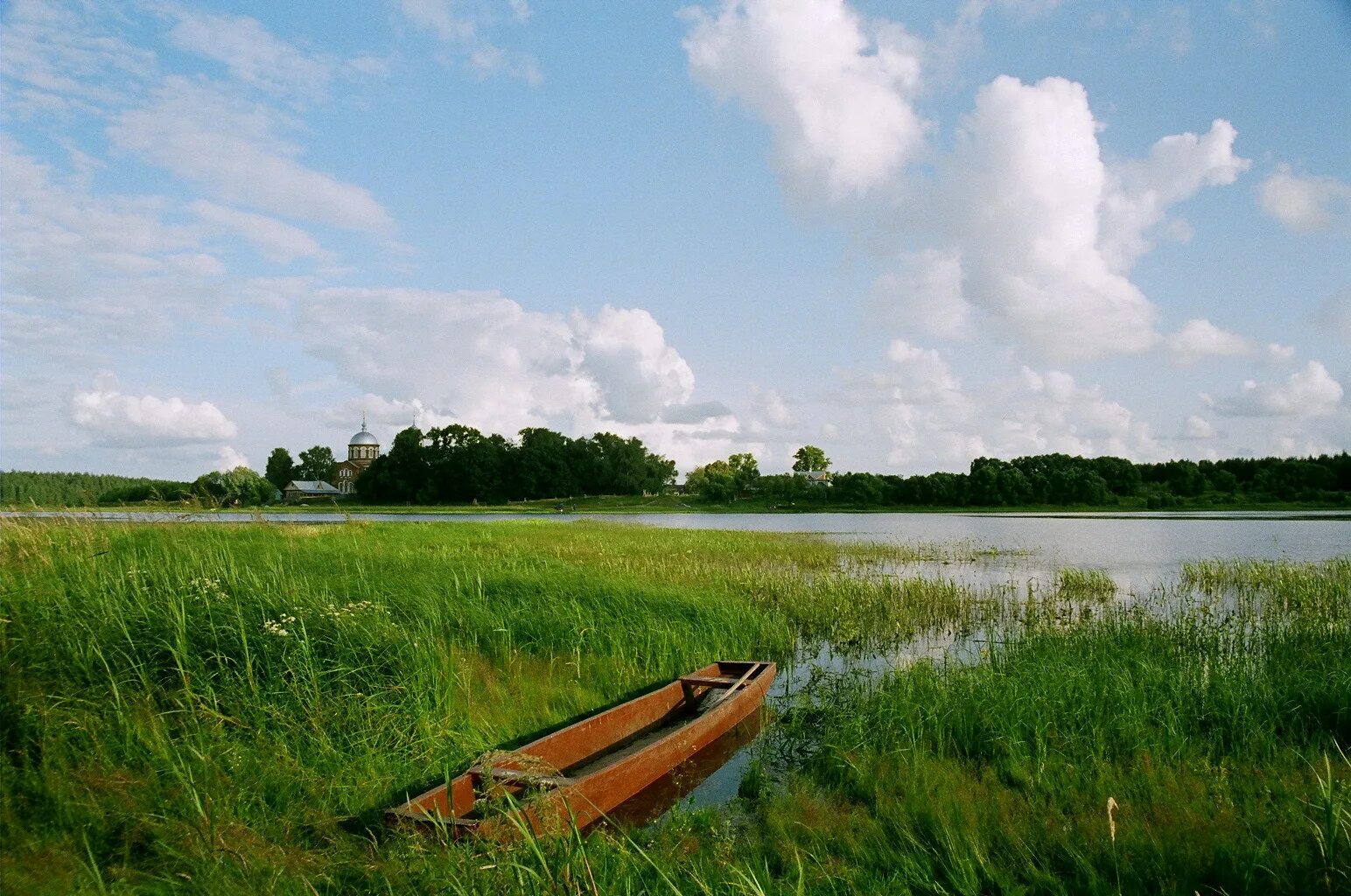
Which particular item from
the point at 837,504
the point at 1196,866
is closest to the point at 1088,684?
the point at 1196,866

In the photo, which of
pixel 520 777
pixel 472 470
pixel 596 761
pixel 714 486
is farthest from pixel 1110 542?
pixel 472 470

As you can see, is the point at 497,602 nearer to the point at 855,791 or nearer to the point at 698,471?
the point at 855,791

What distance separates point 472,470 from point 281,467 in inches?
2153

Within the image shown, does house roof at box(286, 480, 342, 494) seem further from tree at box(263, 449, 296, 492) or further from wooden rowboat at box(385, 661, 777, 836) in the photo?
wooden rowboat at box(385, 661, 777, 836)

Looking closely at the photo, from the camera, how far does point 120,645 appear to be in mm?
7812

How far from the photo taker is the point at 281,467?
500 ft

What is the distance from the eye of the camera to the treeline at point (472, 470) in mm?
123812

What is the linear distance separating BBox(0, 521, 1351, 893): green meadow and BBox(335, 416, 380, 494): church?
14582 centimetres

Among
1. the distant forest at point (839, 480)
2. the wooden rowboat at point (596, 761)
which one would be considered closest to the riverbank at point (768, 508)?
the distant forest at point (839, 480)

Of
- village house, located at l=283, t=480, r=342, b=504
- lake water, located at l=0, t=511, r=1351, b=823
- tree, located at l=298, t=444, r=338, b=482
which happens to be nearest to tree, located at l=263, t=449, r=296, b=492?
tree, located at l=298, t=444, r=338, b=482

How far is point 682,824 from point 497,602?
7346 millimetres

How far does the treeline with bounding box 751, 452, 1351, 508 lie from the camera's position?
99.8 m

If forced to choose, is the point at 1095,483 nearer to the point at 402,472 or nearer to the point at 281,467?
the point at 402,472

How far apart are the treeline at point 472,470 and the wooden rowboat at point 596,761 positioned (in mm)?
116093
